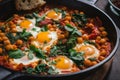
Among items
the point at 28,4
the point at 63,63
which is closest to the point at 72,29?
the point at 63,63

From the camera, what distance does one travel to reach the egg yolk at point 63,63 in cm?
231

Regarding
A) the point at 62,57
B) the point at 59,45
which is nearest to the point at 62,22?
the point at 59,45

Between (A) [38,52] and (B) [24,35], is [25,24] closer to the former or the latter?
(B) [24,35]

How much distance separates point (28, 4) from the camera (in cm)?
295

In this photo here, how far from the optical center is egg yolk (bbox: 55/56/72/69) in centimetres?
231

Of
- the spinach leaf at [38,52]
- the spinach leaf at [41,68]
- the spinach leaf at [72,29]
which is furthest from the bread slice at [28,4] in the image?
the spinach leaf at [41,68]

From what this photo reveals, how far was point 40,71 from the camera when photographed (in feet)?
7.27

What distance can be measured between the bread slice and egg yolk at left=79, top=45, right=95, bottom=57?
743 millimetres

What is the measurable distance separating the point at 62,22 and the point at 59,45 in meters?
0.36

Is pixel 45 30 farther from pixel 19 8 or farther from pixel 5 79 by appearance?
pixel 5 79

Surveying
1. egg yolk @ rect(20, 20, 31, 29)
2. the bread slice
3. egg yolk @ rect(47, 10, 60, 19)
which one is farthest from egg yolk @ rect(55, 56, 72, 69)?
the bread slice

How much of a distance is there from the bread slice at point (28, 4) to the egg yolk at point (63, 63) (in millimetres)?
805

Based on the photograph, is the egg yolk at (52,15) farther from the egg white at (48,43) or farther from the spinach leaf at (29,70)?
the spinach leaf at (29,70)

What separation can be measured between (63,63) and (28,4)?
91 centimetres
